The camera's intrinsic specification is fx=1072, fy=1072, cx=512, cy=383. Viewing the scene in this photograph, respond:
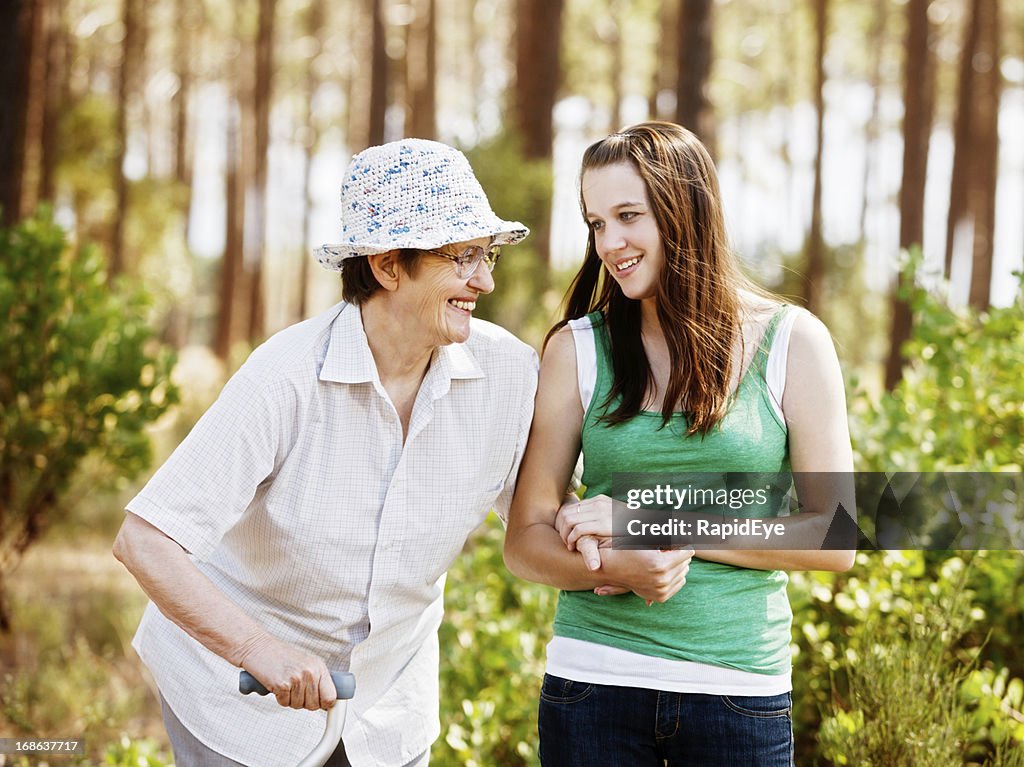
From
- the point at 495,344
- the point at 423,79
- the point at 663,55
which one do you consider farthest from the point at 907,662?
the point at 663,55

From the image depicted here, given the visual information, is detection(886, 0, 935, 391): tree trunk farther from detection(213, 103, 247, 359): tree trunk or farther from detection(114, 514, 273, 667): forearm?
detection(114, 514, 273, 667): forearm

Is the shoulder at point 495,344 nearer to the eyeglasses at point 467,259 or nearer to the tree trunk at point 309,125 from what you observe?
the eyeglasses at point 467,259

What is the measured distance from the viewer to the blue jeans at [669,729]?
212 cm

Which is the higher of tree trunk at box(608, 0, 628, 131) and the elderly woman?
tree trunk at box(608, 0, 628, 131)

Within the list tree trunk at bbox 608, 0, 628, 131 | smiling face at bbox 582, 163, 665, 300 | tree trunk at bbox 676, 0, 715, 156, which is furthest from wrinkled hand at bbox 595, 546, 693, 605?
tree trunk at bbox 608, 0, 628, 131

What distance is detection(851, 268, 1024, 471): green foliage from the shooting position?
3.79 metres

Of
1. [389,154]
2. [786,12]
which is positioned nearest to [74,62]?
[786,12]

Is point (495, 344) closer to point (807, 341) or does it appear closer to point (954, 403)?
point (807, 341)

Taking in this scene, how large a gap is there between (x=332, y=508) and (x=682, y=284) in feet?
2.93

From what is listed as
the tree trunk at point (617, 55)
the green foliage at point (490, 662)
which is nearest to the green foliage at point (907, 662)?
the green foliage at point (490, 662)

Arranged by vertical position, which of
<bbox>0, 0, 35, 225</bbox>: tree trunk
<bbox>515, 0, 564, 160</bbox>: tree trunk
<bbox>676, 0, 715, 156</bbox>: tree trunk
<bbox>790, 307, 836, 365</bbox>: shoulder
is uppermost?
<bbox>515, 0, 564, 160</bbox>: tree trunk

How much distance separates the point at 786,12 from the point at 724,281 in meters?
30.0

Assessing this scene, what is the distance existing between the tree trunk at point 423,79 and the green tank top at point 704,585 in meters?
15.1

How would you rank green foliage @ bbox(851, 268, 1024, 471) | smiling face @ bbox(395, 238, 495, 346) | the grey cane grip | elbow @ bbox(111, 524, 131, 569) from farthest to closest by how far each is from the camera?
green foliage @ bbox(851, 268, 1024, 471)
smiling face @ bbox(395, 238, 495, 346)
elbow @ bbox(111, 524, 131, 569)
the grey cane grip
